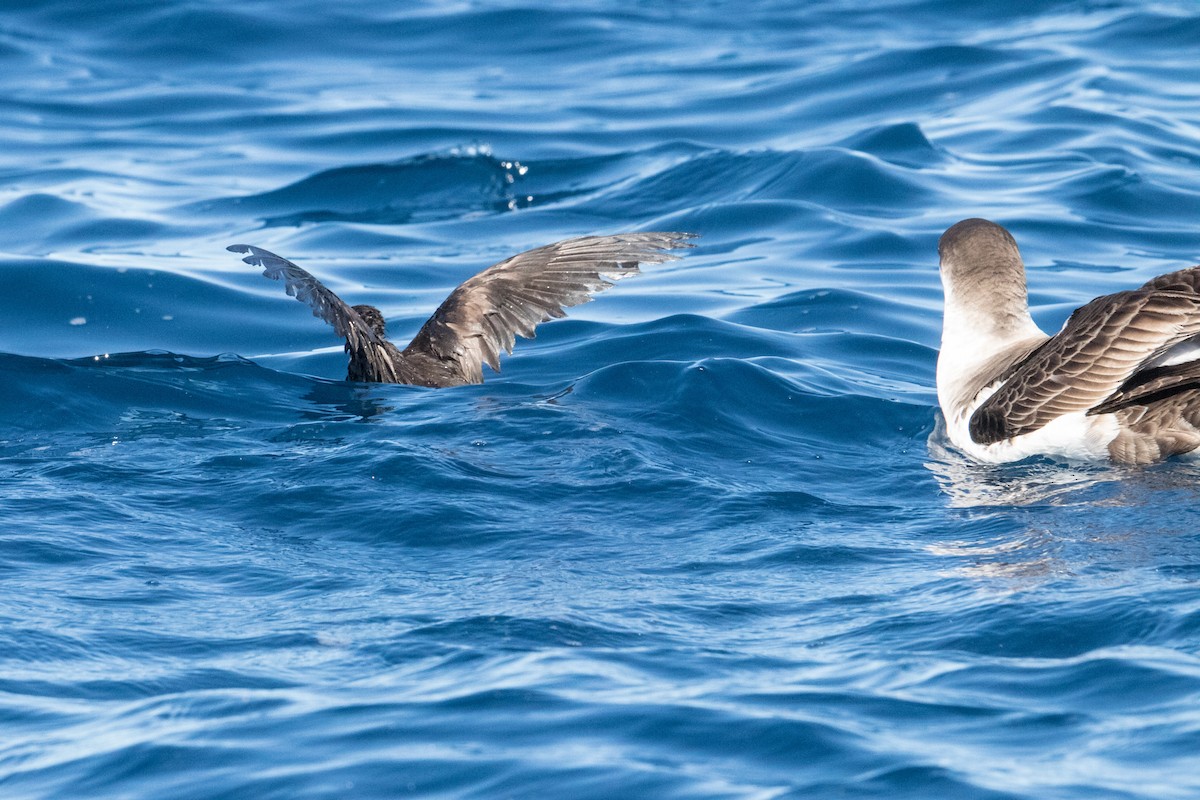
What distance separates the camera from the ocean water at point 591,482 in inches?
162

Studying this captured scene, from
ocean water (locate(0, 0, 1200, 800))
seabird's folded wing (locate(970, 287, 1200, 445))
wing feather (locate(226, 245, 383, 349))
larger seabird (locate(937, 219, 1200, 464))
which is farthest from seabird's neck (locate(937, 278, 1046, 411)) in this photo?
wing feather (locate(226, 245, 383, 349))

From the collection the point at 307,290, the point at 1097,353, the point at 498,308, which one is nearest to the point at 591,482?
the point at 307,290

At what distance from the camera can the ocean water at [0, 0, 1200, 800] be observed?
4.12 metres

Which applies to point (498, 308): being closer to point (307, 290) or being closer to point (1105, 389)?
point (307, 290)

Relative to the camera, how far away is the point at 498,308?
28.2ft

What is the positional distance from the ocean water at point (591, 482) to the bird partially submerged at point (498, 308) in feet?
0.69

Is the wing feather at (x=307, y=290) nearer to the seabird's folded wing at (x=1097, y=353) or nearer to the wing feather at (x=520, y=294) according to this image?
the wing feather at (x=520, y=294)

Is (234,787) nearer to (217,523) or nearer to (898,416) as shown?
(217,523)

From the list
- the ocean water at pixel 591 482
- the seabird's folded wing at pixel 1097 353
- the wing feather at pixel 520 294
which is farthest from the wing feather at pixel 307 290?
the seabird's folded wing at pixel 1097 353

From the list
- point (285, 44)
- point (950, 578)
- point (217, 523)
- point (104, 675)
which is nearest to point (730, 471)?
point (950, 578)

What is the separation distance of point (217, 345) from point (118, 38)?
36.8ft

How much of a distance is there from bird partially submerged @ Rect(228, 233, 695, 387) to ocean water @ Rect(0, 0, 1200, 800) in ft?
0.69

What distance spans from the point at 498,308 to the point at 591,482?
2.31m

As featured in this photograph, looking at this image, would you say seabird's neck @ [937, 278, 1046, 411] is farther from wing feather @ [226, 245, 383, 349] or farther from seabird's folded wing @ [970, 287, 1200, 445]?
wing feather @ [226, 245, 383, 349]
